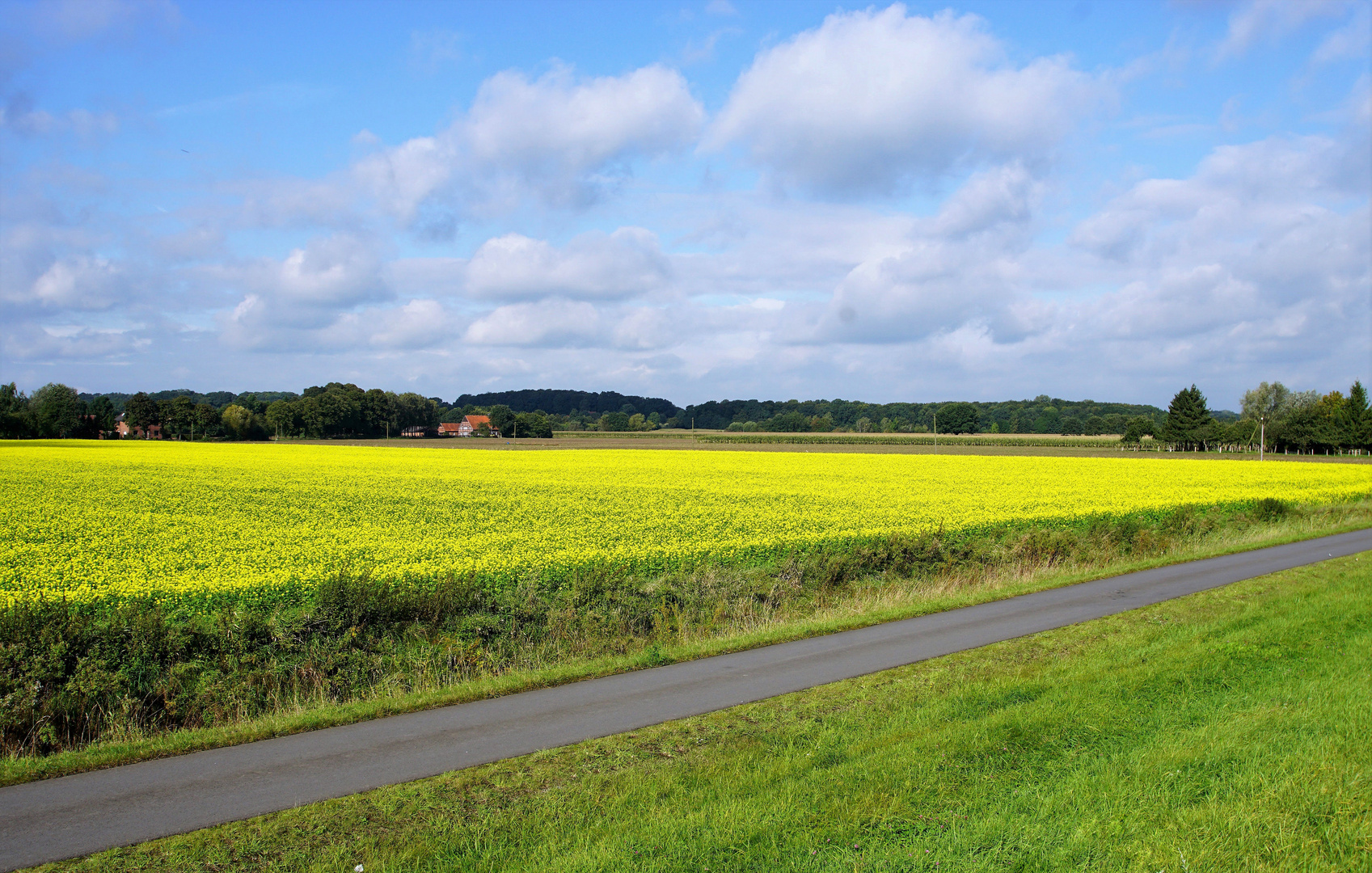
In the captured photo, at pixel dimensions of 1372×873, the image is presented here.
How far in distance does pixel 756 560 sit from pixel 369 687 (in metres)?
9.58

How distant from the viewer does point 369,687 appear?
10023 mm

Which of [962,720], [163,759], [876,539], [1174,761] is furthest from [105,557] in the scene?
[1174,761]

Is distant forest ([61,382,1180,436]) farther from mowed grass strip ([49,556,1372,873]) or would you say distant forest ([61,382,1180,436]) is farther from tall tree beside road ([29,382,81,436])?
mowed grass strip ([49,556,1372,873])

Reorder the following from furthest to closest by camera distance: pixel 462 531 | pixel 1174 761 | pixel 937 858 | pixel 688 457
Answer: pixel 688 457 → pixel 462 531 → pixel 1174 761 → pixel 937 858

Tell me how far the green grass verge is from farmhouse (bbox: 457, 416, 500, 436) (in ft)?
431

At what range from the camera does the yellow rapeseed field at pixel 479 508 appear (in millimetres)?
16453

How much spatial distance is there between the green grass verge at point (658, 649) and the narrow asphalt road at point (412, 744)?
A: 0.23m

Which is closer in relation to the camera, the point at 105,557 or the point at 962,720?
the point at 962,720

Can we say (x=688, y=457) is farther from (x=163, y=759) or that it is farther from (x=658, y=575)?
(x=163, y=759)

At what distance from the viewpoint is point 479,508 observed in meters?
28.8

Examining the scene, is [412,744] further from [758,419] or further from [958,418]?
[758,419]

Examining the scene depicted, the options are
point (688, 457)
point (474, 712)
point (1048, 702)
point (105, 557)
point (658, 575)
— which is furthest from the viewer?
point (688, 457)

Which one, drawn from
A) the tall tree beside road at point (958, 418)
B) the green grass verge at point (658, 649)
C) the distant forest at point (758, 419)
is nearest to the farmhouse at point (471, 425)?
the distant forest at point (758, 419)

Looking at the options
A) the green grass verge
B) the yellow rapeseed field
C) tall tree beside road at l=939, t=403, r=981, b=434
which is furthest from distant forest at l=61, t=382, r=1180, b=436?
the green grass verge
